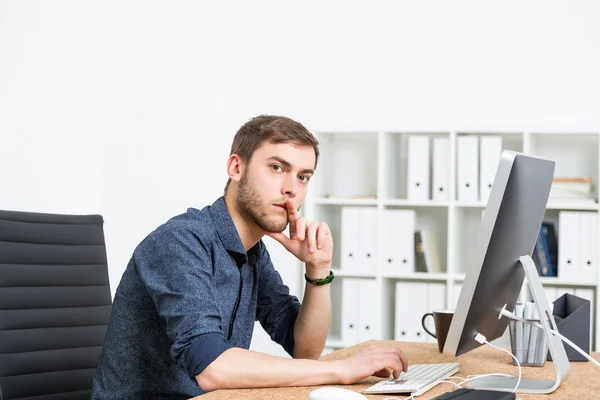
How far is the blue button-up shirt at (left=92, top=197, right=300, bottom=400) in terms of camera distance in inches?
60.2

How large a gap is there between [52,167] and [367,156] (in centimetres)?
162

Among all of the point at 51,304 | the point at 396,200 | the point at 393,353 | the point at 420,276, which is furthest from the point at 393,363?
the point at 396,200

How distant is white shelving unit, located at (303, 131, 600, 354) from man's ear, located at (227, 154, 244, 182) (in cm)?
218

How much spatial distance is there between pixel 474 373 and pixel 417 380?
240mm

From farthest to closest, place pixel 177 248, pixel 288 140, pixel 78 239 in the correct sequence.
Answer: pixel 78 239 → pixel 288 140 → pixel 177 248

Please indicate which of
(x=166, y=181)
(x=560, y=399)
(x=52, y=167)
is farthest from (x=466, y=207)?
(x=560, y=399)

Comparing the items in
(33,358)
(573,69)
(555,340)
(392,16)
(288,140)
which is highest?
(392,16)

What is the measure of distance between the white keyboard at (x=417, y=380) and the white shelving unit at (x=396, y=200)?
2.11 m

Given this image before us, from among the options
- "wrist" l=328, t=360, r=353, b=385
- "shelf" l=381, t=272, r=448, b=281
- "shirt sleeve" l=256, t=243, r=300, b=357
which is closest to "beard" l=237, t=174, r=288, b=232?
"shirt sleeve" l=256, t=243, r=300, b=357

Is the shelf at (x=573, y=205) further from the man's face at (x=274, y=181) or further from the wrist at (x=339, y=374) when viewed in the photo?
the wrist at (x=339, y=374)

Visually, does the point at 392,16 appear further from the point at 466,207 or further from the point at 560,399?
the point at 560,399

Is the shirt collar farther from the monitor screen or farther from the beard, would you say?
the monitor screen

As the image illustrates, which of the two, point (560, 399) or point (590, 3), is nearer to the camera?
point (560, 399)

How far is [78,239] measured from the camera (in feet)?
7.26
